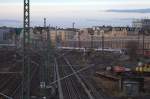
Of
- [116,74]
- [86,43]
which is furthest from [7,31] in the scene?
[116,74]

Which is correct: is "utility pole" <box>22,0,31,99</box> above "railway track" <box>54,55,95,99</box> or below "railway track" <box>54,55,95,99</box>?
above

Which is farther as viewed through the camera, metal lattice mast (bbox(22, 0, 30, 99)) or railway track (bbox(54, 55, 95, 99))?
railway track (bbox(54, 55, 95, 99))

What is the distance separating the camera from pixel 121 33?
13088cm

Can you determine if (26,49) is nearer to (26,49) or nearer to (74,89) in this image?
(26,49)

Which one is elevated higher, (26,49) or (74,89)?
(26,49)

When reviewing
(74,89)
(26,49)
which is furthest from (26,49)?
(74,89)

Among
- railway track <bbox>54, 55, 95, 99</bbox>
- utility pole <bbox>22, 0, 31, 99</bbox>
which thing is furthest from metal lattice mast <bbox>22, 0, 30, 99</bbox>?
railway track <bbox>54, 55, 95, 99</bbox>

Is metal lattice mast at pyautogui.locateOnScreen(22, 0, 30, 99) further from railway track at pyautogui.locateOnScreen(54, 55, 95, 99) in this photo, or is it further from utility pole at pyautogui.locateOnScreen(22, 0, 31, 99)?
railway track at pyautogui.locateOnScreen(54, 55, 95, 99)

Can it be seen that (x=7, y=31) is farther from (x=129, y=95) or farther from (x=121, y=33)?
(x=129, y=95)

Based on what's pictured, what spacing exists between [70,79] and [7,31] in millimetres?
86548

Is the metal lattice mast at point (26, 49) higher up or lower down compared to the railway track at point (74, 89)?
higher up

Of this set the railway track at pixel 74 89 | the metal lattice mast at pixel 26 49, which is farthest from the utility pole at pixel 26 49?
the railway track at pixel 74 89

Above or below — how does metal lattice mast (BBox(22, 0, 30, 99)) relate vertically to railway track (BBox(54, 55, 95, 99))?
above

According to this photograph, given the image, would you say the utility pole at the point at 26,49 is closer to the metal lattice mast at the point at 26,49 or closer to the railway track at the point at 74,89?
the metal lattice mast at the point at 26,49
